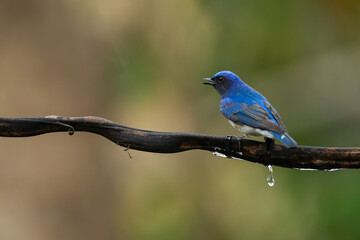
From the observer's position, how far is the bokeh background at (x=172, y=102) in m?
8.42

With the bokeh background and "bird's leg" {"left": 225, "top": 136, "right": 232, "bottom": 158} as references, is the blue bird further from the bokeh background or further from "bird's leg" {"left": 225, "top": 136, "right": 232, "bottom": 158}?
the bokeh background

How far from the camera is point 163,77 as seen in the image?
1151cm

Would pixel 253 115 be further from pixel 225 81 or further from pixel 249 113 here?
pixel 225 81

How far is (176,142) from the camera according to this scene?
9.77 ft

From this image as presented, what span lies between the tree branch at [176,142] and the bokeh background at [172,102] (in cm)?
527

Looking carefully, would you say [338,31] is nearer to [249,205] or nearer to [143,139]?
[249,205]

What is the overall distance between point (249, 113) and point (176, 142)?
6.30 ft

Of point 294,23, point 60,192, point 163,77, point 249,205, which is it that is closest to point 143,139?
point 60,192

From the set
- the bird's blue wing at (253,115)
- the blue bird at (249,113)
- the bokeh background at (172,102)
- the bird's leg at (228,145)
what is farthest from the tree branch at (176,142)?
the bokeh background at (172,102)

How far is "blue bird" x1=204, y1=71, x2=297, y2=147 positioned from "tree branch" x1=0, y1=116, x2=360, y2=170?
42.7 inches

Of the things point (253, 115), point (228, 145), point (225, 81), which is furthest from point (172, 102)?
point (228, 145)

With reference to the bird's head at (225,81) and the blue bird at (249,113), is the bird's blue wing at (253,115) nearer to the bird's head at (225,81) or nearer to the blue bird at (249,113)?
the blue bird at (249,113)

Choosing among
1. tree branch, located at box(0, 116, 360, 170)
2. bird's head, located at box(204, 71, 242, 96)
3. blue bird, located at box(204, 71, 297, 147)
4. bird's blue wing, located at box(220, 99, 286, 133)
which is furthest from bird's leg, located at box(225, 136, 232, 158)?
bird's head, located at box(204, 71, 242, 96)

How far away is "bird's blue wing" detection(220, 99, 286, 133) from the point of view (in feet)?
14.6
